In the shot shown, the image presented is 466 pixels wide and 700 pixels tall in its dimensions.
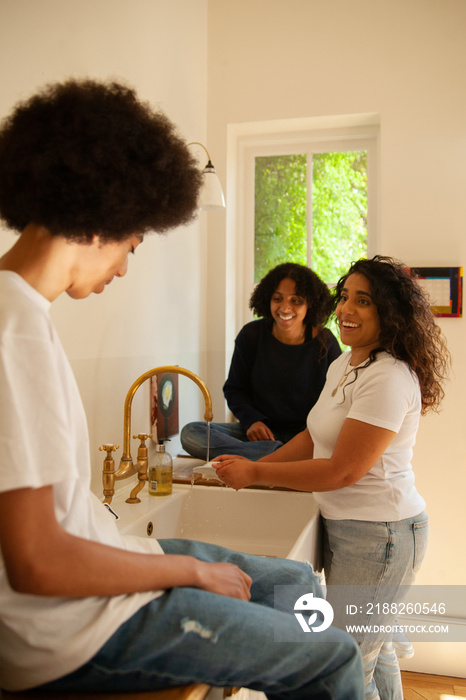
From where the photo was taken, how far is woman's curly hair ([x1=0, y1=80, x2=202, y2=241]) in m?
0.65

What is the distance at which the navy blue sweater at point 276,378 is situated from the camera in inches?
87.5

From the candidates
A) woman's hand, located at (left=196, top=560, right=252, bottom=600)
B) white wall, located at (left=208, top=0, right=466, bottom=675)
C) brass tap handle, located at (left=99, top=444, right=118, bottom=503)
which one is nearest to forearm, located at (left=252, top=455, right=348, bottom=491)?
brass tap handle, located at (left=99, top=444, right=118, bottom=503)

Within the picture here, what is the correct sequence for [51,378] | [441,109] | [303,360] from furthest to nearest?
[441,109], [303,360], [51,378]

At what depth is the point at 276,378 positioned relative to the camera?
2.29 meters

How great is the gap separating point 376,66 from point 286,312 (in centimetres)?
Result: 125

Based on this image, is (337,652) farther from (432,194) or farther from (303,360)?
(432,194)

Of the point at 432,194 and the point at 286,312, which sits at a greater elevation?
the point at 432,194

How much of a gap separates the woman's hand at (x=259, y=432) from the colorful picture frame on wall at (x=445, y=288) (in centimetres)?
97

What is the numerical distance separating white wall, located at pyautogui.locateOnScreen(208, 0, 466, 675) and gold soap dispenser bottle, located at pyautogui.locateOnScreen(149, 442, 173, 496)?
1363mm

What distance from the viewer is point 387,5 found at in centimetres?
260

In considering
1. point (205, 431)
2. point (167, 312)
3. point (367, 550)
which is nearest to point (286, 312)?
point (167, 312)

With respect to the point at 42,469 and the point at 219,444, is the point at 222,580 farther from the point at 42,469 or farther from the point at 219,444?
the point at 219,444

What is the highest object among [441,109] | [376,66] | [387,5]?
[387,5]

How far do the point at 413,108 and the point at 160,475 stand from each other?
197 cm
